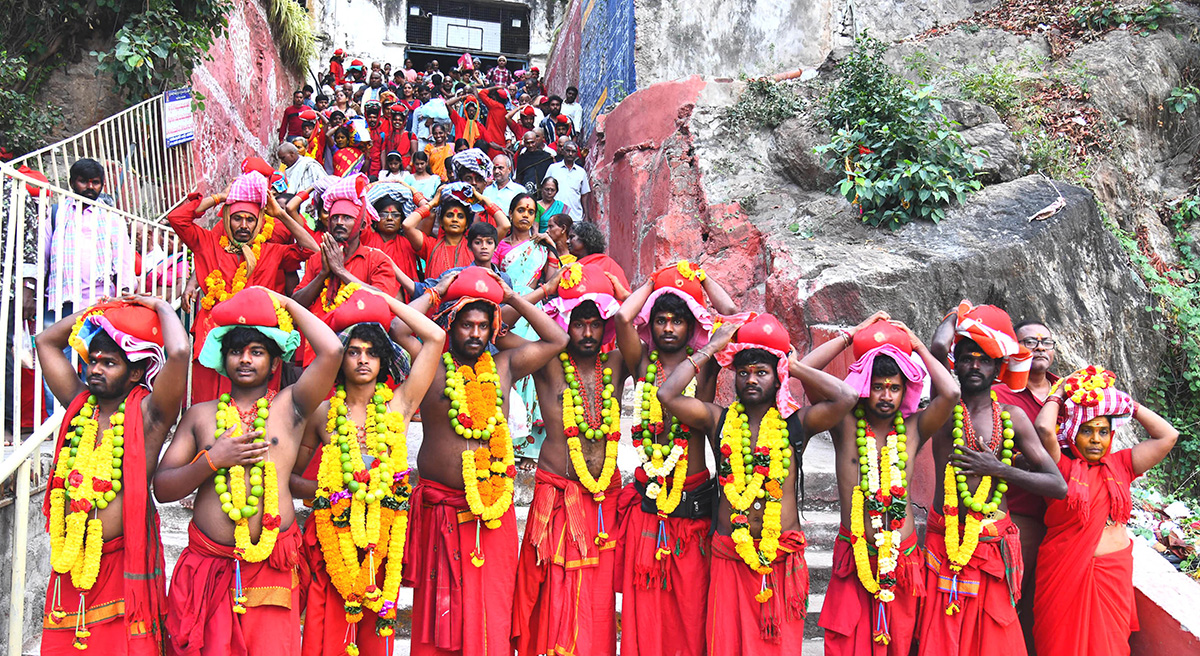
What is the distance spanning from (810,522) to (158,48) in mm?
7351

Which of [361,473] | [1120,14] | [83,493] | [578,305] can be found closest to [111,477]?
[83,493]

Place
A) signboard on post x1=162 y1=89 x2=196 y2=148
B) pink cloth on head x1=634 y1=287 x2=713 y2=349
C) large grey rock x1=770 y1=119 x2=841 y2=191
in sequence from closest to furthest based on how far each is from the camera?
1. pink cloth on head x1=634 y1=287 x2=713 y2=349
2. large grey rock x1=770 y1=119 x2=841 y2=191
3. signboard on post x1=162 y1=89 x2=196 y2=148

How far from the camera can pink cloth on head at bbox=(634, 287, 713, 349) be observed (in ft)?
14.0

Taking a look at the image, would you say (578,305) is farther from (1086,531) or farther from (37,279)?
(37,279)

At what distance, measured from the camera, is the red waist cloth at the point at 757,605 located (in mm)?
3736

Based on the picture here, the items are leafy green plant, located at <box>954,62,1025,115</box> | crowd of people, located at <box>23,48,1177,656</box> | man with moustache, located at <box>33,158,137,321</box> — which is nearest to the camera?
crowd of people, located at <box>23,48,1177,656</box>

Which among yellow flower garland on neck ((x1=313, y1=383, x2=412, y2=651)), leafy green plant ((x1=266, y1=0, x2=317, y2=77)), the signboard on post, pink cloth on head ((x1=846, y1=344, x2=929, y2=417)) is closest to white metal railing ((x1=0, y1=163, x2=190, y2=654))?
yellow flower garland on neck ((x1=313, y1=383, x2=412, y2=651))

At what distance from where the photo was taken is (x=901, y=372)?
3.87 metres

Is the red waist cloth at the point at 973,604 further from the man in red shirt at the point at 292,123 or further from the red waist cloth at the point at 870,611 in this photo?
the man in red shirt at the point at 292,123

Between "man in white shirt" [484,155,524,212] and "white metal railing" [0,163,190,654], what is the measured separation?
334 cm

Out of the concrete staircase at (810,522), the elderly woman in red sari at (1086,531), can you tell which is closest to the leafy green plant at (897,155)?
the concrete staircase at (810,522)

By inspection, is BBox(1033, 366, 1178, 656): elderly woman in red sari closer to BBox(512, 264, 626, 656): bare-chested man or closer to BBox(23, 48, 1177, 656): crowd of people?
BBox(23, 48, 1177, 656): crowd of people

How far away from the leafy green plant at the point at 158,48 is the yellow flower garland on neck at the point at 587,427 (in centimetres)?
601

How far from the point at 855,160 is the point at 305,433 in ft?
17.4
